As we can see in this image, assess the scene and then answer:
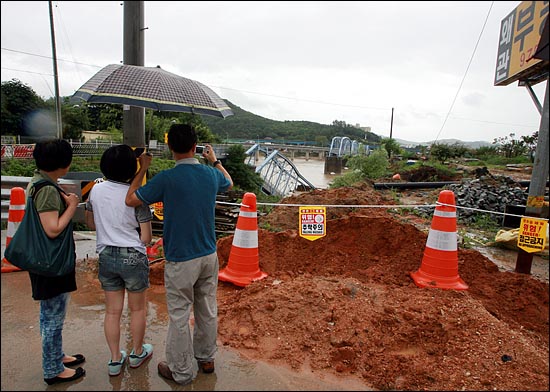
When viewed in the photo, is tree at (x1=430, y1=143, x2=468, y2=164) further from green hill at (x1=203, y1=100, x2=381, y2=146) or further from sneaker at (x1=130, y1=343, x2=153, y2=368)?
green hill at (x1=203, y1=100, x2=381, y2=146)

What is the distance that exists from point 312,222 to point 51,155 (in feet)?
9.01

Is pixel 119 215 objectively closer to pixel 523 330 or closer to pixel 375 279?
pixel 375 279

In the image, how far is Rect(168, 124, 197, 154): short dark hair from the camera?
2.42 m

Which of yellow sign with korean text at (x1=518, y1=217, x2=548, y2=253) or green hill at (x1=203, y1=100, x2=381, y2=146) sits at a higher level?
green hill at (x1=203, y1=100, x2=381, y2=146)

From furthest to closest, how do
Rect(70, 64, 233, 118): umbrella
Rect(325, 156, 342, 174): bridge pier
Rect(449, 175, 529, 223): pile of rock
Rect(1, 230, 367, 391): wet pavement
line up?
Rect(325, 156, 342, 174): bridge pier < Rect(449, 175, 529, 223): pile of rock < Rect(70, 64, 233, 118): umbrella < Rect(1, 230, 367, 391): wet pavement

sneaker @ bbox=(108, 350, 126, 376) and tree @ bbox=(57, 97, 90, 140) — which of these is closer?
sneaker @ bbox=(108, 350, 126, 376)

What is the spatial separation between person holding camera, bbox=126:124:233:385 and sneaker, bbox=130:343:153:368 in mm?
169

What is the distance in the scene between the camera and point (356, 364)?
2654mm

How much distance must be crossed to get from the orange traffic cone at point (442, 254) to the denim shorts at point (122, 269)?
297 centimetres

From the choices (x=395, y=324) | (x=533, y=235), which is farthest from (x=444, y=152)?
(x=395, y=324)

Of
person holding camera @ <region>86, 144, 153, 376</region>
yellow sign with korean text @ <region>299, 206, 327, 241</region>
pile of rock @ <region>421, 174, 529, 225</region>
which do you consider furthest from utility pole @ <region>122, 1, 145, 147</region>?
pile of rock @ <region>421, 174, 529, 225</region>

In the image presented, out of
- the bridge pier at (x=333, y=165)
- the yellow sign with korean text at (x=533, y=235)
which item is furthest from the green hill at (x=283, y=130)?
the yellow sign with korean text at (x=533, y=235)

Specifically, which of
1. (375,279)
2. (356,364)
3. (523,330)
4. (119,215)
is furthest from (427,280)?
(119,215)

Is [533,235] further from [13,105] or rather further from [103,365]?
[13,105]
